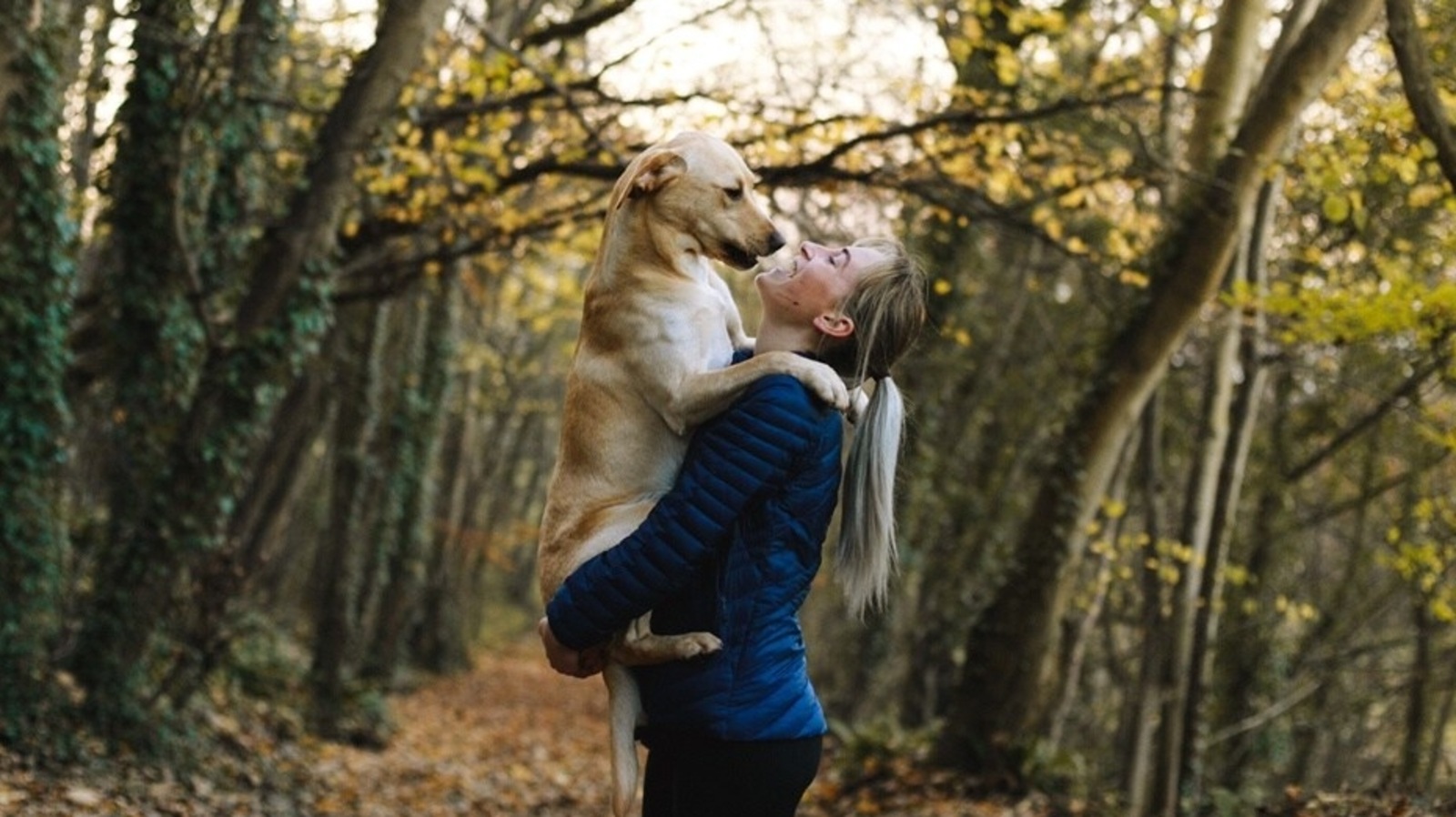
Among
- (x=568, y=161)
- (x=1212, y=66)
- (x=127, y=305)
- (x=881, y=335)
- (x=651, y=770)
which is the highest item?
(x=1212, y=66)

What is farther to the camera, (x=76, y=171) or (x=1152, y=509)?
(x=76, y=171)

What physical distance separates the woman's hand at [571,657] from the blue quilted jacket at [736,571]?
3 centimetres

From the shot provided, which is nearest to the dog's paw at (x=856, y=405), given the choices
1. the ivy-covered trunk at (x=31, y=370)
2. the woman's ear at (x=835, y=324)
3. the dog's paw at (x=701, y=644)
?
the woman's ear at (x=835, y=324)

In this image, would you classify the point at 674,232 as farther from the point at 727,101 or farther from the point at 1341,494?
the point at 1341,494

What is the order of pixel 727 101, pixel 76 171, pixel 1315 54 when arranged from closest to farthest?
pixel 1315 54
pixel 727 101
pixel 76 171

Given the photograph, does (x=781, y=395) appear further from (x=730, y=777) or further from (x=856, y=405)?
(x=730, y=777)

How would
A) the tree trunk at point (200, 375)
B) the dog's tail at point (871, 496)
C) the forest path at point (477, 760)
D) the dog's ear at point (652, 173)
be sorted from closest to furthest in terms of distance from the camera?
the dog's tail at point (871, 496), the dog's ear at point (652, 173), the tree trunk at point (200, 375), the forest path at point (477, 760)

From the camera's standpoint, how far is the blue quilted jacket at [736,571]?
9.78 ft

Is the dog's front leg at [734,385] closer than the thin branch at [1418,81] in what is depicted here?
Yes

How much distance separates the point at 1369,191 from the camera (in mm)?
12500

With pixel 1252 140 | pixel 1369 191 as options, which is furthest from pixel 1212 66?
pixel 1369 191

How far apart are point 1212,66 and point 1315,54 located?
1.54 meters

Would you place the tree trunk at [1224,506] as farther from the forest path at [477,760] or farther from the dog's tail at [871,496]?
the dog's tail at [871,496]

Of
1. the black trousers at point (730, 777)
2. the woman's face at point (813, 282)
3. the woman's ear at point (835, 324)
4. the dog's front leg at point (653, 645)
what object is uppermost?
the woman's face at point (813, 282)
